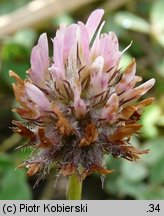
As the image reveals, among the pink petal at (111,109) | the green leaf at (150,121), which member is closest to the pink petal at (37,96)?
the pink petal at (111,109)

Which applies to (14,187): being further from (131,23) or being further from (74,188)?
(131,23)

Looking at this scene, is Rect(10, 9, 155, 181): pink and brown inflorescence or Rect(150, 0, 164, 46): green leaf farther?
Rect(150, 0, 164, 46): green leaf

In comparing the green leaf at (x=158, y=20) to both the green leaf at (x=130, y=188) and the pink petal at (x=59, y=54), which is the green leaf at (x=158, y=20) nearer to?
the green leaf at (x=130, y=188)

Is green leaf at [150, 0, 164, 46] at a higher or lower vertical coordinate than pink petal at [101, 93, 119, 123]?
higher

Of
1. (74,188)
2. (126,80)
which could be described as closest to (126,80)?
(126,80)

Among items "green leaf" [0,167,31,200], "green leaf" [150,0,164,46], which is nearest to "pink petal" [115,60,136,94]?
"green leaf" [0,167,31,200]

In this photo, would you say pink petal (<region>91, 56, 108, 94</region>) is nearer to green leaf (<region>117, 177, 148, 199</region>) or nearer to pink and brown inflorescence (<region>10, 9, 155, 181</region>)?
pink and brown inflorescence (<region>10, 9, 155, 181</region>)

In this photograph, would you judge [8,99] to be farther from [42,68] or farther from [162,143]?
[42,68]
